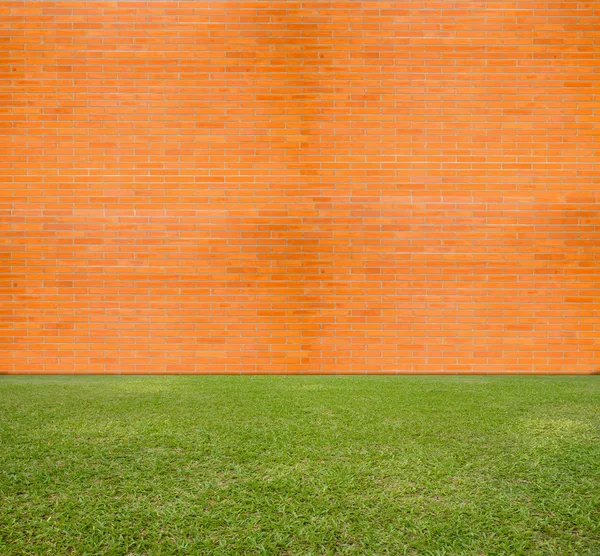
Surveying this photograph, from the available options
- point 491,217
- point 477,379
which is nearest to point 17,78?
point 491,217

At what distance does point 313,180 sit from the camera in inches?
239

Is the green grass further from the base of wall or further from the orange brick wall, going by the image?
the orange brick wall

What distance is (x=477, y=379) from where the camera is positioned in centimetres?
583

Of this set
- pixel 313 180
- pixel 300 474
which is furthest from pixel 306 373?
pixel 300 474

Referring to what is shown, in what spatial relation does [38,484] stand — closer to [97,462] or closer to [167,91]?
[97,462]

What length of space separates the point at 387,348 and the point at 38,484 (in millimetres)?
4237

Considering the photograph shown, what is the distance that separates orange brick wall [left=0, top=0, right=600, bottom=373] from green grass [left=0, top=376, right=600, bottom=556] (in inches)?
54.7

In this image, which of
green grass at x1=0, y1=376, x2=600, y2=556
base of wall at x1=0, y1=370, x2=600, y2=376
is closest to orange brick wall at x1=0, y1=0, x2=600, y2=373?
base of wall at x1=0, y1=370, x2=600, y2=376

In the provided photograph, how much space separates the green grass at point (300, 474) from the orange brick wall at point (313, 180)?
139cm

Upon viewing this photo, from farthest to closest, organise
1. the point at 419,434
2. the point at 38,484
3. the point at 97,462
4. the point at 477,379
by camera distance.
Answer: the point at 477,379, the point at 419,434, the point at 97,462, the point at 38,484

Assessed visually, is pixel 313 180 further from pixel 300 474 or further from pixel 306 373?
pixel 300 474

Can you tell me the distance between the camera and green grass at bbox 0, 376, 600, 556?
2.24m

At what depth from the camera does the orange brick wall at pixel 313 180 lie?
6.07 m

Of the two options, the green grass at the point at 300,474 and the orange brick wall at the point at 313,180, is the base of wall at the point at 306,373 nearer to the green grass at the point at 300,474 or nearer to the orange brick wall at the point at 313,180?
the orange brick wall at the point at 313,180
